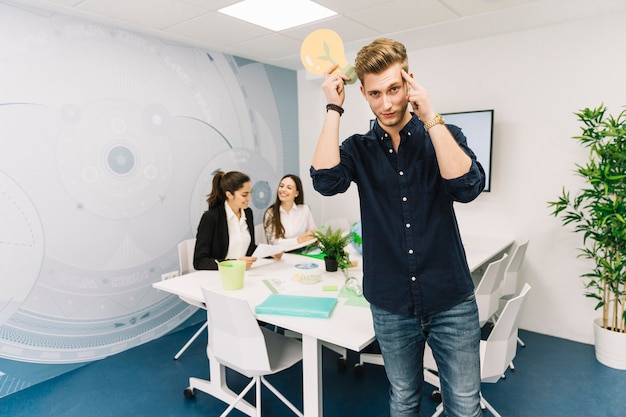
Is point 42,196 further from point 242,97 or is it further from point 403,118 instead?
point 403,118

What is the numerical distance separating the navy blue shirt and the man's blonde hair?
222mm

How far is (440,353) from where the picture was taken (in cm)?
142

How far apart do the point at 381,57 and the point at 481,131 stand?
276cm

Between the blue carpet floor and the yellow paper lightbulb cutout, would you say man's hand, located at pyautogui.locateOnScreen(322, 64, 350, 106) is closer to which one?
the yellow paper lightbulb cutout

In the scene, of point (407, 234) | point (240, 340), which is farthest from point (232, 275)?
point (407, 234)

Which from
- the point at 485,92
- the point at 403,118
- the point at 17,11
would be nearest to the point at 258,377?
the point at 403,118

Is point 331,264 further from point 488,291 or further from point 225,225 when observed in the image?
point 488,291

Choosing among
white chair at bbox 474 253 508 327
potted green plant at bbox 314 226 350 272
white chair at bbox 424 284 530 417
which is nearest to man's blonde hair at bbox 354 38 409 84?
white chair at bbox 424 284 530 417

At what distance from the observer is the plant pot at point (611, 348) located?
298 cm

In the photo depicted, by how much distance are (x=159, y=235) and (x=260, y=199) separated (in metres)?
1.28

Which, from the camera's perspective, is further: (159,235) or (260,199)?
(260,199)

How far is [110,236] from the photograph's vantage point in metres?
3.28

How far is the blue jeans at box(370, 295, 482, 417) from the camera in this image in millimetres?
1371

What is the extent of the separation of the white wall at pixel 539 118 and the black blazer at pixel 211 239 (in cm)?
230
